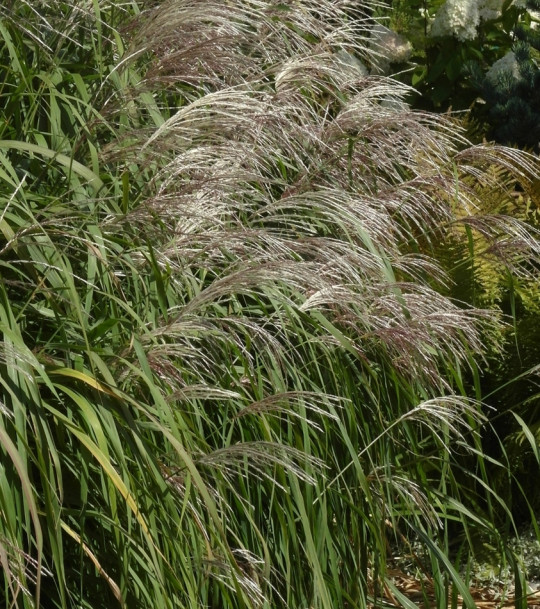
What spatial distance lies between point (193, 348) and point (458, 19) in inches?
147

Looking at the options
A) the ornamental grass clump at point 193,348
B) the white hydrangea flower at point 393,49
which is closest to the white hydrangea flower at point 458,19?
the white hydrangea flower at point 393,49

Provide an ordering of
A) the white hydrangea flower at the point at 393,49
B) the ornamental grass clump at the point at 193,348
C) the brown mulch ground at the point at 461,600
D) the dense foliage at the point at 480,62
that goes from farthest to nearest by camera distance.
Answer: the white hydrangea flower at the point at 393,49 → the dense foliage at the point at 480,62 → the brown mulch ground at the point at 461,600 → the ornamental grass clump at the point at 193,348

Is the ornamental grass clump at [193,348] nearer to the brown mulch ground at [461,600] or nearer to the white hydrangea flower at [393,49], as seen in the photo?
the brown mulch ground at [461,600]

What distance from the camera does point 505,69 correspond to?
5.19m

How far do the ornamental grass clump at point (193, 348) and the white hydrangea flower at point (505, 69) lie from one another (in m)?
2.55

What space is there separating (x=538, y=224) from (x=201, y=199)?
6.20 feet

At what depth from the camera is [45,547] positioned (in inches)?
79.4

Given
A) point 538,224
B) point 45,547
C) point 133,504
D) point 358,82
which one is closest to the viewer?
point 133,504

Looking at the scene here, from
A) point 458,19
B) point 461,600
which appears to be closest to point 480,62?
point 458,19

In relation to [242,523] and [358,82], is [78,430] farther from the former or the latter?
[358,82]

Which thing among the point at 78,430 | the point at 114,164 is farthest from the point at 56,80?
the point at 78,430

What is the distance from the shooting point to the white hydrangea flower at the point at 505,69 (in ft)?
16.9

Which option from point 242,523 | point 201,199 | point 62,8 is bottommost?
point 242,523

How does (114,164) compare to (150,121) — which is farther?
(150,121)
